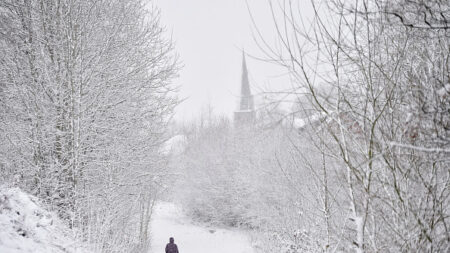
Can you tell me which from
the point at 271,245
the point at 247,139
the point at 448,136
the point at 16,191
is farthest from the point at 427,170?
the point at 247,139

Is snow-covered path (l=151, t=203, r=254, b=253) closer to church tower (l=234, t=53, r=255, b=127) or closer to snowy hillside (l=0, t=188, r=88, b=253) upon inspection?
church tower (l=234, t=53, r=255, b=127)

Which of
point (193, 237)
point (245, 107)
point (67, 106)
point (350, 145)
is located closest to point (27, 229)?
point (67, 106)

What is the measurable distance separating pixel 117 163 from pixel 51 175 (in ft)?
3.91

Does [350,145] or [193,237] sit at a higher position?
[350,145]

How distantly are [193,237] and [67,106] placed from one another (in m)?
13.5

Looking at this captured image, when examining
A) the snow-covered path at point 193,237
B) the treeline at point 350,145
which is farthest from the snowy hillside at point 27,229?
the snow-covered path at point 193,237

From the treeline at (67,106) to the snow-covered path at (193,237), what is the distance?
7754 mm

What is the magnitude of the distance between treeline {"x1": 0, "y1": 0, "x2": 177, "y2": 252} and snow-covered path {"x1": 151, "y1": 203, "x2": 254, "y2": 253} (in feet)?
25.4

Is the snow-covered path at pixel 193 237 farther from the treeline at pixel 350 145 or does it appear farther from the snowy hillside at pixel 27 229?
the snowy hillside at pixel 27 229

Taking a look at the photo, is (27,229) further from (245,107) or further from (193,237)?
(193,237)

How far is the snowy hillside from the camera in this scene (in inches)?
117

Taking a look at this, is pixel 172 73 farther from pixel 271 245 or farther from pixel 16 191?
pixel 271 245

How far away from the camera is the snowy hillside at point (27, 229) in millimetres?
2973

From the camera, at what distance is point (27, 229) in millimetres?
3461
